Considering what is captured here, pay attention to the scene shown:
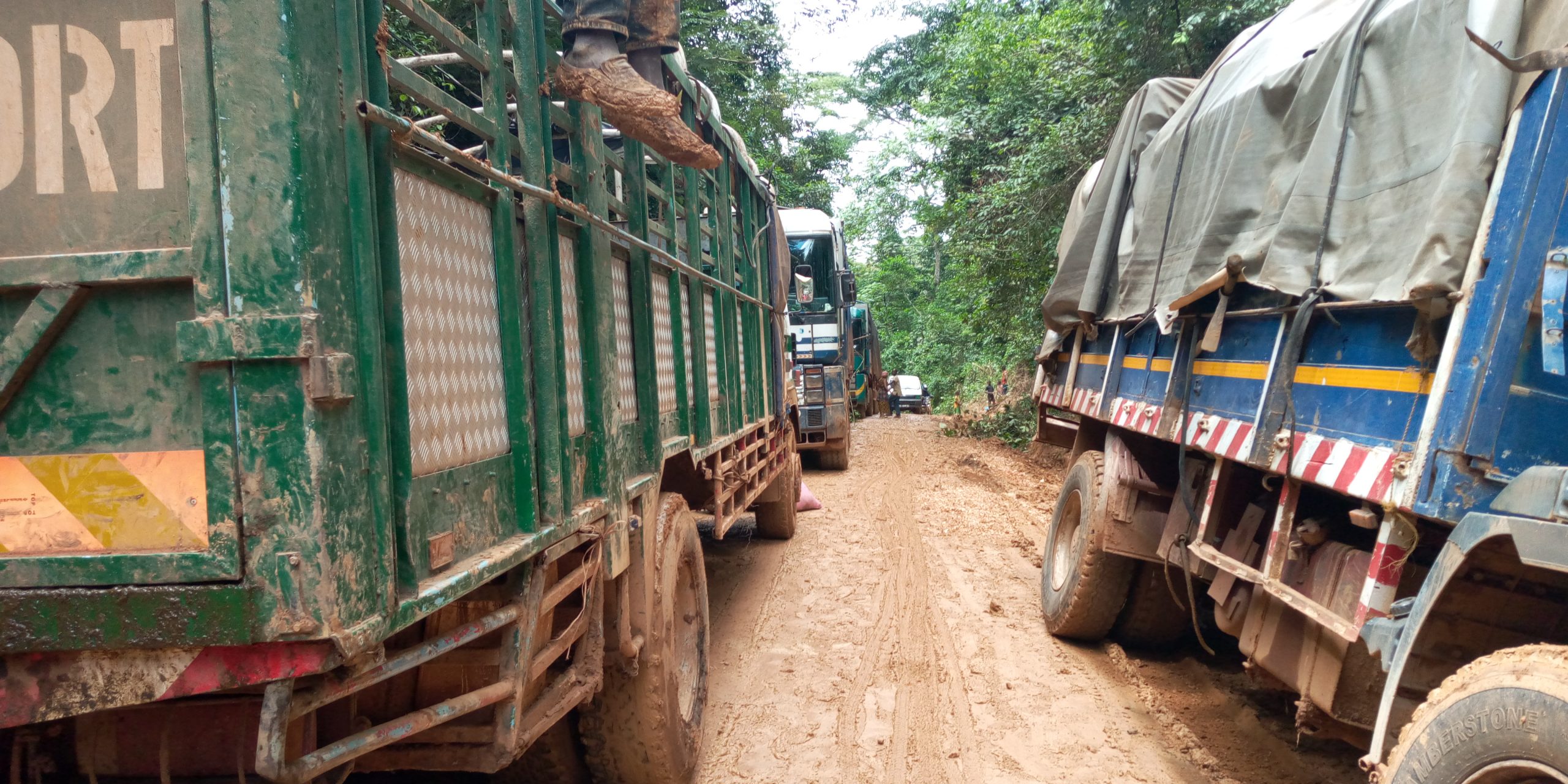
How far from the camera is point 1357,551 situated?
2537 millimetres

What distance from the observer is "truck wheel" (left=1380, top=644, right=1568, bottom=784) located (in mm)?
1605

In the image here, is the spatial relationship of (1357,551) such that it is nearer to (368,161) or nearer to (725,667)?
(368,161)

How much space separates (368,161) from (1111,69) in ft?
33.8

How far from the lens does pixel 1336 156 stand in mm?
2766

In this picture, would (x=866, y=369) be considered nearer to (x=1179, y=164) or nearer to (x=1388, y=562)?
(x=1179, y=164)

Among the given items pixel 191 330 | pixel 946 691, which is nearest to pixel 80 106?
pixel 191 330

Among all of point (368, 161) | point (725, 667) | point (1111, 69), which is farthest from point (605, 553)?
point (1111, 69)

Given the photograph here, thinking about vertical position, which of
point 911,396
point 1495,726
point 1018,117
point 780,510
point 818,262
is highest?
point 1018,117

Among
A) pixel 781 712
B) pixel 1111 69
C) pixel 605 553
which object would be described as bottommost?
pixel 781 712

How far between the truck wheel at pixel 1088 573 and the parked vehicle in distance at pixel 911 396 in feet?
75.2

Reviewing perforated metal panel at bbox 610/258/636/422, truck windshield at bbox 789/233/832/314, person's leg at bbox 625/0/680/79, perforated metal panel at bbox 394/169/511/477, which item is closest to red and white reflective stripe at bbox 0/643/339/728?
perforated metal panel at bbox 394/169/511/477

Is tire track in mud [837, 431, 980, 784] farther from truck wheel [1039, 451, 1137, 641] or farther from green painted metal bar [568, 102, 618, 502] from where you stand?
green painted metal bar [568, 102, 618, 502]

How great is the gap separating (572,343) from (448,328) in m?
0.66

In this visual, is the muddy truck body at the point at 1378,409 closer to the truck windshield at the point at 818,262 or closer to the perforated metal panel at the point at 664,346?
the perforated metal panel at the point at 664,346
